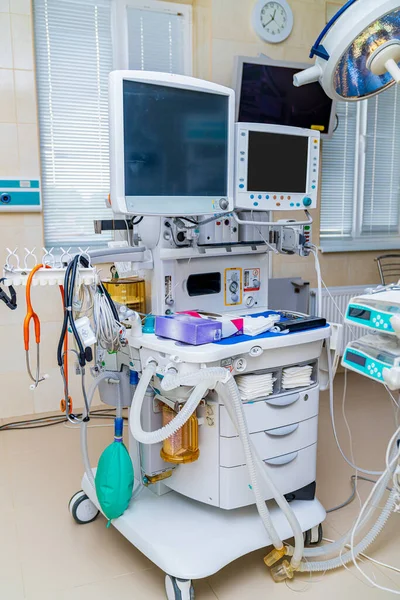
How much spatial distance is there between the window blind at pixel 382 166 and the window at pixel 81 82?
5.36ft

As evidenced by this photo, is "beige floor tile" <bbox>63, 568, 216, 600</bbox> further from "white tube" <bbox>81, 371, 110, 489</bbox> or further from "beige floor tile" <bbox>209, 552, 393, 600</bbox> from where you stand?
"white tube" <bbox>81, 371, 110, 489</bbox>

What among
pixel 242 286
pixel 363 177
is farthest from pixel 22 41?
pixel 363 177

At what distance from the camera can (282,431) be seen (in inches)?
70.2

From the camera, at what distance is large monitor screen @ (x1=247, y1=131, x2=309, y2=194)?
1.79 m

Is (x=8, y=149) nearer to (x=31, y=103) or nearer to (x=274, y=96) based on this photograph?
(x=31, y=103)

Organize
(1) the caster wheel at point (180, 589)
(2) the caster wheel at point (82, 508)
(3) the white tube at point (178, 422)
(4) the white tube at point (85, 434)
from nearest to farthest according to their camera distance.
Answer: (3) the white tube at point (178, 422) → (1) the caster wheel at point (180, 589) → (4) the white tube at point (85, 434) → (2) the caster wheel at point (82, 508)

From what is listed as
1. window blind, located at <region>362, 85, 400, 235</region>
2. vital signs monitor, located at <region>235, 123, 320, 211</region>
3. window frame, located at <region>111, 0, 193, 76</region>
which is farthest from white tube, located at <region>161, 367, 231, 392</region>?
window blind, located at <region>362, 85, 400, 235</region>

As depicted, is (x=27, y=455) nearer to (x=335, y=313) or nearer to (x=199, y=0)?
(x=335, y=313)

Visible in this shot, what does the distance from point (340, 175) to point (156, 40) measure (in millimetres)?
1589

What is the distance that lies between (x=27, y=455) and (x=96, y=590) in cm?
111

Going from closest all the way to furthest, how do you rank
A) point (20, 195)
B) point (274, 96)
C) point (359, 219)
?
point (20, 195) < point (274, 96) < point (359, 219)

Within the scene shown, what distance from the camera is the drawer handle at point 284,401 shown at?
1756 millimetres

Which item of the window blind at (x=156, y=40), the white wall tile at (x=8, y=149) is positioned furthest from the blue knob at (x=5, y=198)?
Result: the window blind at (x=156, y=40)

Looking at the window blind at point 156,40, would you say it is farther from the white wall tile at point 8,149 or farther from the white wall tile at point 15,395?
the white wall tile at point 15,395
